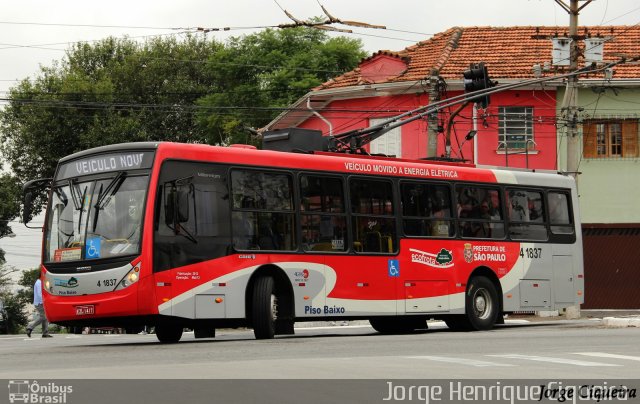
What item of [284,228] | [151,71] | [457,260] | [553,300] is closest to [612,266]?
[553,300]

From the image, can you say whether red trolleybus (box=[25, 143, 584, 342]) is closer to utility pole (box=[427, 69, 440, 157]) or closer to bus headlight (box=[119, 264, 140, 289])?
bus headlight (box=[119, 264, 140, 289])

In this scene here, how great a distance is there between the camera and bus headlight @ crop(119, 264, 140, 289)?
17969mm

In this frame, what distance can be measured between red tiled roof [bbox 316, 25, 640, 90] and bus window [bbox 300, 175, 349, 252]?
21.6 meters

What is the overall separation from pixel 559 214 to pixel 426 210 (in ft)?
13.1

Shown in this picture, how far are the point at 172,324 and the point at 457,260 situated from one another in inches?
260

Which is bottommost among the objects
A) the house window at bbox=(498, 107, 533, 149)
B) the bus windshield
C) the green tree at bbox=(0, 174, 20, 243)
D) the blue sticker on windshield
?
the blue sticker on windshield

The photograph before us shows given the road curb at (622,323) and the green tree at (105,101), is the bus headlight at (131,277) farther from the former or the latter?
the green tree at (105,101)

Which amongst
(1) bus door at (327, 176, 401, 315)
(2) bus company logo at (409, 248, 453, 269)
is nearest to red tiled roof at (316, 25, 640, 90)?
(2) bus company logo at (409, 248, 453, 269)

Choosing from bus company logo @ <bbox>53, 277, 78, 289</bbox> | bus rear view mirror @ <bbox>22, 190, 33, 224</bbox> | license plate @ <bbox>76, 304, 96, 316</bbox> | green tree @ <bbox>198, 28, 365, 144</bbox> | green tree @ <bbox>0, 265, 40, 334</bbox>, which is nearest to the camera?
license plate @ <bbox>76, 304, 96, 316</bbox>

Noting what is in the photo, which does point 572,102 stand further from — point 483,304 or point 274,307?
point 274,307

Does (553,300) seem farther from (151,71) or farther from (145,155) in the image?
(151,71)

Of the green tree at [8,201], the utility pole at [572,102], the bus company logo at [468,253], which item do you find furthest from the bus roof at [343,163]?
the green tree at [8,201]

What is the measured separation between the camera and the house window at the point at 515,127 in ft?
139
